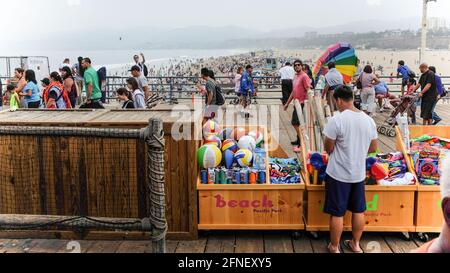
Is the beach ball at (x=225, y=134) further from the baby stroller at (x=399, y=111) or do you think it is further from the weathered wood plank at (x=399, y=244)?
the baby stroller at (x=399, y=111)

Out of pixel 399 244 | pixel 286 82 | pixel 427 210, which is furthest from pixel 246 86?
pixel 399 244

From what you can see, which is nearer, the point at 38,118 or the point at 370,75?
the point at 38,118

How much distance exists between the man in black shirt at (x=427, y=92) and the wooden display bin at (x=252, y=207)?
635cm

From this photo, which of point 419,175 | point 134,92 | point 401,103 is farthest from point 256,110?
point 419,175

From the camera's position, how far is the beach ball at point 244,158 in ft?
17.2

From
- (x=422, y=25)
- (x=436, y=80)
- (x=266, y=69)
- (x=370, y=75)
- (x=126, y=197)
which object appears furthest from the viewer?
(x=266, y=69)

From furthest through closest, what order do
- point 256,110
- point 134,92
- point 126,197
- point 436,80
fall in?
point 256,110, point 436,80, point 134,92, point 126,197

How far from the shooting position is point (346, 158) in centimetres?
443

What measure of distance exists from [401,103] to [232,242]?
6838mm

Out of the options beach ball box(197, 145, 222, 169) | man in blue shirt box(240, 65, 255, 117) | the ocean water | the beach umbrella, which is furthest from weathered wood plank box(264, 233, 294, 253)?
the ocean water

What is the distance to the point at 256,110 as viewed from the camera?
45.2 ft

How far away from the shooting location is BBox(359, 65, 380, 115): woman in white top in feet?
39.2
